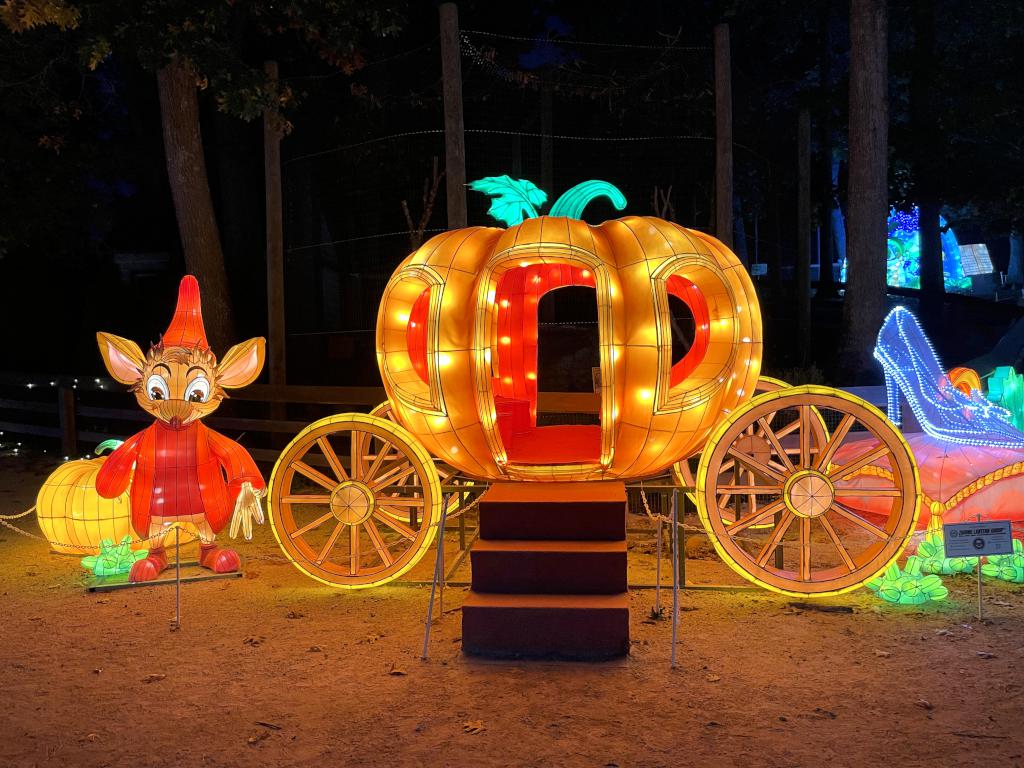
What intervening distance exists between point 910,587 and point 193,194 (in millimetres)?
8901

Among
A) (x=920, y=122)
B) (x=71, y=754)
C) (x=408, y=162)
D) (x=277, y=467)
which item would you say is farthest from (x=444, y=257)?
(x=920, y=122)

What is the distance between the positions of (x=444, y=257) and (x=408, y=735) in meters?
2.95

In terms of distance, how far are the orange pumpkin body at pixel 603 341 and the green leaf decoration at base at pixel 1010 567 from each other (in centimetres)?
195

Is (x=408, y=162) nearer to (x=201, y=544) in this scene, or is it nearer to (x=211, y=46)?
(x=211, y=46)

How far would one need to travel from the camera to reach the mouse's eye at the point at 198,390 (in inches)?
249

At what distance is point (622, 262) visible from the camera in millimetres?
5684

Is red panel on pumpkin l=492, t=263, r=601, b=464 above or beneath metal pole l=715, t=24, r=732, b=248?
beneath

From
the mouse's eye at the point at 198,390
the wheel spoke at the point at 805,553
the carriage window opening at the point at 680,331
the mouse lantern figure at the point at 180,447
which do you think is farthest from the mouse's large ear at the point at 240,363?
the carriage window opening at the point at 680,331

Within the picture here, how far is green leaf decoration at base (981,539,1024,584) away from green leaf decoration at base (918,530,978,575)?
140mm

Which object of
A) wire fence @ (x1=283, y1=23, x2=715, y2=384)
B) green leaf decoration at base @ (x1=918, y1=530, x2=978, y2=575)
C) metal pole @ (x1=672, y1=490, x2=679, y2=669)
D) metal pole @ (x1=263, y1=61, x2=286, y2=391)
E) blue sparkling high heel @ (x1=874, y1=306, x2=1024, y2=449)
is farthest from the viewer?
wire fence @ (x1=283, y1=23, x2=715, y2=384)

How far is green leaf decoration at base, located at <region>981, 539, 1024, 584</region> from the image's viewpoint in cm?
602

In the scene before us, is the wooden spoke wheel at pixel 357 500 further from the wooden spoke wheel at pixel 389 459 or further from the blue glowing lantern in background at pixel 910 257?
the blue glowing lantern in background at pixel 910 257

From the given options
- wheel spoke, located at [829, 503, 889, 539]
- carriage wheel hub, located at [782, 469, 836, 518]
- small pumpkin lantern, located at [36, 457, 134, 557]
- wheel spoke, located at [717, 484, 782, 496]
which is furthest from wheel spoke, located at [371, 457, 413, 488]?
wheel spoke, located at [829, 503, 889, 539]

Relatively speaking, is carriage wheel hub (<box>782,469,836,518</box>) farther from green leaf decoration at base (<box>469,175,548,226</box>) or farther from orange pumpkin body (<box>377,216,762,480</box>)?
green leaf decoration at base (<box>469,175,548,226</box>)
